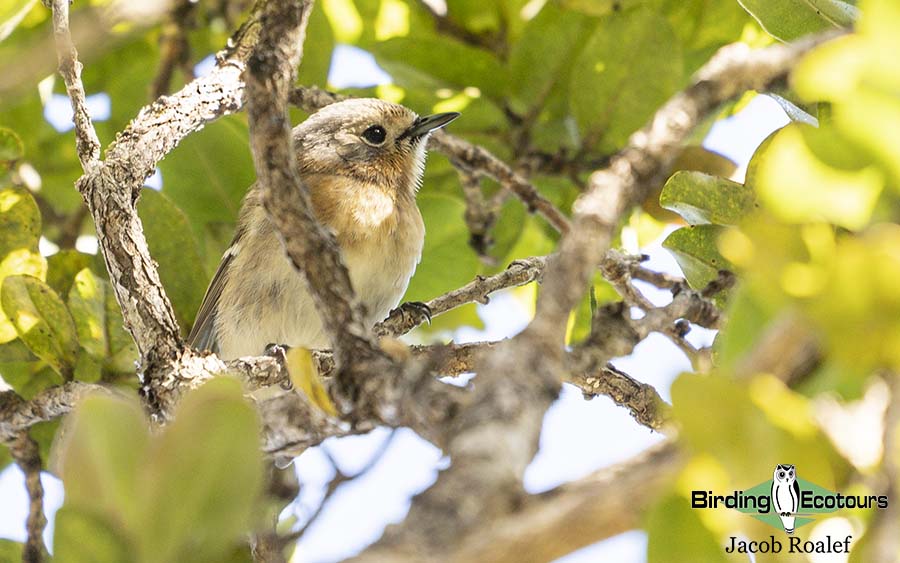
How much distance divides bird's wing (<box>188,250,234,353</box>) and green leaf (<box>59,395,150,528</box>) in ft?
7.26

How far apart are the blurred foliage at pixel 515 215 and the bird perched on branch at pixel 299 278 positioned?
3.6 inches

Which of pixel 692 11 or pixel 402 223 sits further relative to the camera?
pixel 402 223

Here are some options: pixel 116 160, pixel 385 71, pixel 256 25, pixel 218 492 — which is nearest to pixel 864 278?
pixel 218 492

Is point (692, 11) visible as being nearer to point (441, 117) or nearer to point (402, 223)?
point (441, 117)

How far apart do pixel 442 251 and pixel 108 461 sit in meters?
2.74

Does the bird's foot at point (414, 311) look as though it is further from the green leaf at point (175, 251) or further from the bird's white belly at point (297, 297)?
the green leaf at point (175, 251)

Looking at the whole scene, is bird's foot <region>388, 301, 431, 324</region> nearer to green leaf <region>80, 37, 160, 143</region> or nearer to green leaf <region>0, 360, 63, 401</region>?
green leaf <region>0, 360, 63, 401</region>

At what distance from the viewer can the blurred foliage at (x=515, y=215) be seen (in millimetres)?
1011

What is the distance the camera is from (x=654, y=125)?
4.35 feet

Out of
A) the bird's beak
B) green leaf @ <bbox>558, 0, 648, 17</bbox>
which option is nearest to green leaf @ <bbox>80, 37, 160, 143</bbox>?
the bird's beak

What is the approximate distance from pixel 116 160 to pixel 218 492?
4.31ft

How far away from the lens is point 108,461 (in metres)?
1.21

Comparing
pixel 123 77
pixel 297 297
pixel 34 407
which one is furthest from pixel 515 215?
pixel 34 407

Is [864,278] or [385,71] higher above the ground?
[864,278]
